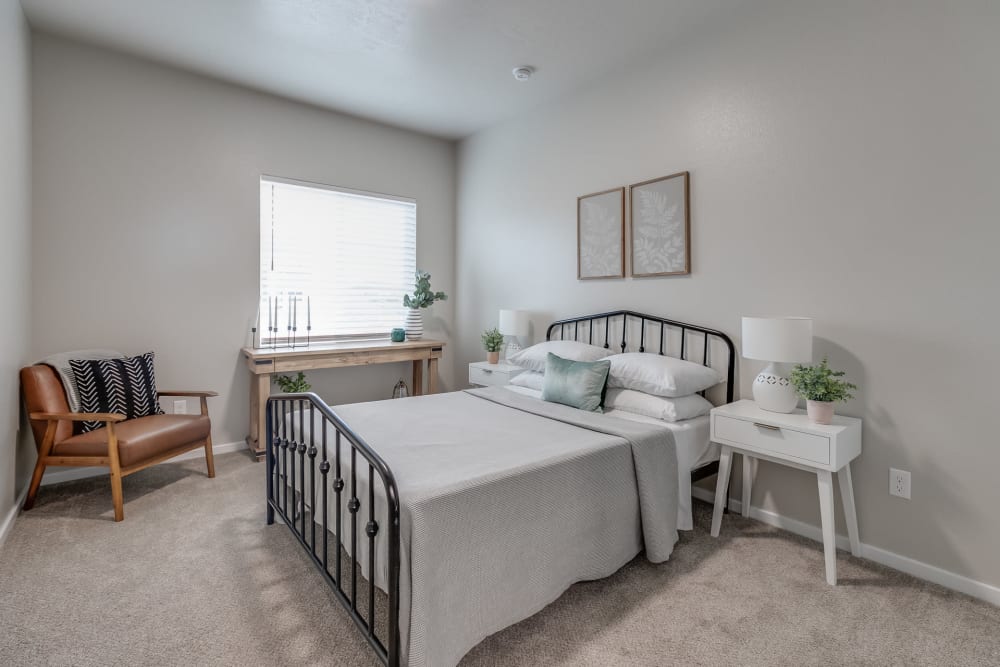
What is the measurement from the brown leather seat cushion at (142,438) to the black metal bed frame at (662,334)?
2612 mm

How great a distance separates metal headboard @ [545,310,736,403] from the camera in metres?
2.85

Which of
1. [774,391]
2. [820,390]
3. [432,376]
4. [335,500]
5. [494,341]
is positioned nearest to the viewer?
[335,500]

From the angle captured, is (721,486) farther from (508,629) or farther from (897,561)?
(508,629)

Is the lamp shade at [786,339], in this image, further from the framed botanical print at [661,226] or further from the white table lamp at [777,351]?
the framed botanical print at [661,226]

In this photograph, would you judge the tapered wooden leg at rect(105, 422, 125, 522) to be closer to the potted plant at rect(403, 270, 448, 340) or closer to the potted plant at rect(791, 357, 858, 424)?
the potted plant at rect(403, 270, 448, 340)

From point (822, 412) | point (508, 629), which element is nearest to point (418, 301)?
point (508, 629)

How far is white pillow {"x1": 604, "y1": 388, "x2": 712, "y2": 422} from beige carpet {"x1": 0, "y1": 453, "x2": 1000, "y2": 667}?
2.05ft

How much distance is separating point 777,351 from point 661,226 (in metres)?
1.21

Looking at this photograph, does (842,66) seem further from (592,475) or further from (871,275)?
(592,475)

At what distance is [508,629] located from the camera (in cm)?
178

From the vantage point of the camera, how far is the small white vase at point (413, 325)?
4.67 meters

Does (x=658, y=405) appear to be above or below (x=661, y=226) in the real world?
below

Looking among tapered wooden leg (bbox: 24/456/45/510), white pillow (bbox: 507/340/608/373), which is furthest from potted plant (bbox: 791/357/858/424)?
tapered wooden leg (bbox: 24/456/45/510)

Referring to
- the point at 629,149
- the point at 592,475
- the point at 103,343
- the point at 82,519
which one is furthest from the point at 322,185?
the point at 592,475
